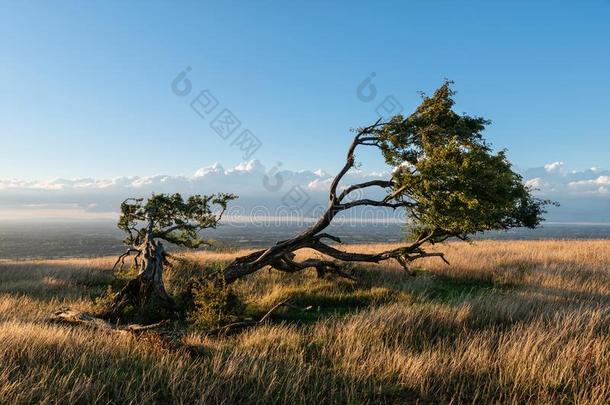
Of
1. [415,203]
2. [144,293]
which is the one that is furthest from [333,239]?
[144,293]

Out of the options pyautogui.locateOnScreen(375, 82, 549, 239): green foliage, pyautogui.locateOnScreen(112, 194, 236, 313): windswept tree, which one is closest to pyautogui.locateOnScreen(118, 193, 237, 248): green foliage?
pyautogui.locateOnScreen(112, 194, 236, 313): windswept tree

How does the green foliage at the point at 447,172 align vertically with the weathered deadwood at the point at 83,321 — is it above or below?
above

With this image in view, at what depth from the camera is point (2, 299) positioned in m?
13.6

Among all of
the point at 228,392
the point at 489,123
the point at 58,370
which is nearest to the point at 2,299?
the point at 58,370

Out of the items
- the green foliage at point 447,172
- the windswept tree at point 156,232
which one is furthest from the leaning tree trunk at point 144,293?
the green foliage at point 447,172

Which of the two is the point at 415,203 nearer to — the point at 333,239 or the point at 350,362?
the point at 333,239

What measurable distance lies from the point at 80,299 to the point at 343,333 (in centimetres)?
1049

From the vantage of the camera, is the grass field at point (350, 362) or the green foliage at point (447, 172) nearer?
the grass field at point (350, 362)

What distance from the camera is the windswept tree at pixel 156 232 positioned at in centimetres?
1286

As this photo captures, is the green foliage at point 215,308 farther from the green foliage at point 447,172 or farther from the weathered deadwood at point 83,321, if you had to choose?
the green foliage at point 447,172

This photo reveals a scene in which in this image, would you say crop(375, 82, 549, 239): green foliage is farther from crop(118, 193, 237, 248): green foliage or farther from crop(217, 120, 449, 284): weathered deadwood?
crop(118, 193, 237, 248): green foliage

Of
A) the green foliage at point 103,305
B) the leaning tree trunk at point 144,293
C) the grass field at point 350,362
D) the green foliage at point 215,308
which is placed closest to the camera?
the grass field at point 350,362

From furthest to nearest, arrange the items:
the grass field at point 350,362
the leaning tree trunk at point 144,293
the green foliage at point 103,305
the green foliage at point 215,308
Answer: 1. the leaning tree trunk at point 144,293
2. the green foliage at point 103,305
3. the green foliage at point 215,308
4. the grass field at point 350,362

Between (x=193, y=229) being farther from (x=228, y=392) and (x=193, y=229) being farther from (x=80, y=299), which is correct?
(x=228, y=392)
